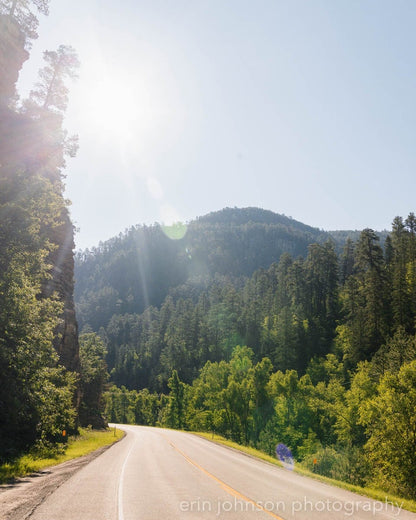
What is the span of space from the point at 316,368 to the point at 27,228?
65747mm

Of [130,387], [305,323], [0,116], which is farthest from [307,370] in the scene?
[130,387]

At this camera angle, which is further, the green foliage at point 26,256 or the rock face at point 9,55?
the rock face at point 9,55

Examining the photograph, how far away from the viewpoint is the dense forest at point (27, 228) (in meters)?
14.7

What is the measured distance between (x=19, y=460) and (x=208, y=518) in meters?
11.6

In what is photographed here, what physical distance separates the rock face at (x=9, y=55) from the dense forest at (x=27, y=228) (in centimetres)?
6

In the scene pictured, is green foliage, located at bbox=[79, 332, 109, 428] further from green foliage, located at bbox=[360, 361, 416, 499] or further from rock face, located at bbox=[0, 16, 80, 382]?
green foliage, located at bbox=[360, 361, 416, 499]

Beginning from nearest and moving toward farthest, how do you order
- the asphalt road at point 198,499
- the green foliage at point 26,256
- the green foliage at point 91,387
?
the asphalt road at point 198,499 < the green foliage at point 26,256 < the green foliage at point 91,387

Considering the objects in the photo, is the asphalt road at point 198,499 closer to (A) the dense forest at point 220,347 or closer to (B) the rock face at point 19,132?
(A) the dense forest at point 220,347

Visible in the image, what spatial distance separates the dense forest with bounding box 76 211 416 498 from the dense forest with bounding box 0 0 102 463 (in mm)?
21896

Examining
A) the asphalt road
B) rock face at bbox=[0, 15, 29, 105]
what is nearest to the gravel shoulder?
the asphalt road

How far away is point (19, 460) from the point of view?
15281mm

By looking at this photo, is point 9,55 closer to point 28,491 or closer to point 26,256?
point 26,256

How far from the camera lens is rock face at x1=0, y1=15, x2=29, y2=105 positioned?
1981cm

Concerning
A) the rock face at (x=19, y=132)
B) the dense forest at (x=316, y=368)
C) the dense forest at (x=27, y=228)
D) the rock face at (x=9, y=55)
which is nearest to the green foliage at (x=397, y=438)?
the dense forest at (x=316, y=368)
